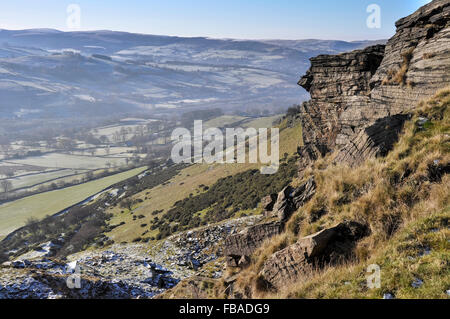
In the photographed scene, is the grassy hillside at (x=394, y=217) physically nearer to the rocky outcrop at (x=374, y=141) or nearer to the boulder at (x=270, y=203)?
the rocky outcrop at (x=374, y=141)

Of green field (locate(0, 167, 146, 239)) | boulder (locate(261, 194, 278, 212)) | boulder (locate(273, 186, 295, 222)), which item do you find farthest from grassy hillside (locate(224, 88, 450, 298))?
green field (locate(0, 167, 146, 239))

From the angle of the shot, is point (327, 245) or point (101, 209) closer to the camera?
point (327, 245)

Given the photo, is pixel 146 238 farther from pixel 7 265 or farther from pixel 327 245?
pixel 327 245

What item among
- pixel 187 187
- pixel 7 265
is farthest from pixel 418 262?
pixel 187 187

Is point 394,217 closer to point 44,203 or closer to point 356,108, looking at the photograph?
point 356,108

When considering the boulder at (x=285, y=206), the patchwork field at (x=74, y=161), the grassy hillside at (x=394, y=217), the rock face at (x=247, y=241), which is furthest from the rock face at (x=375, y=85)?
the patchwork field at (x=74, y=161)

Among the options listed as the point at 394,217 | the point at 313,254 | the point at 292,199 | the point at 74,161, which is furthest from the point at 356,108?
the point at 74,161

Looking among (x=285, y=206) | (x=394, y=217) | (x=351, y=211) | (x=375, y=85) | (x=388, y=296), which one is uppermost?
(x=375, y=85)
